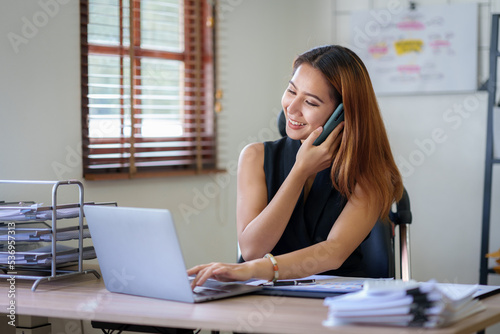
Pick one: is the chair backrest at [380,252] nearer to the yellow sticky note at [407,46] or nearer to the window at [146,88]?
the window at [146,88]

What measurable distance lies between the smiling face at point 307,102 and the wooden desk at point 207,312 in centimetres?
62

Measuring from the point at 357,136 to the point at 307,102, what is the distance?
0.57 feet

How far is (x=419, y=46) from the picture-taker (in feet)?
10.8

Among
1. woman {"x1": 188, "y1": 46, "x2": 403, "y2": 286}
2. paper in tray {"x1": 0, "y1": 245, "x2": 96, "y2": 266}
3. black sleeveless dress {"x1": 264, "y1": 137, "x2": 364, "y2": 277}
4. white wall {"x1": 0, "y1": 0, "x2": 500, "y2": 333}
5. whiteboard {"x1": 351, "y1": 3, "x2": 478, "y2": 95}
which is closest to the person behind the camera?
paper in tray {"x1": 0, "y1": 245, "x2": 96, "y2": 266}

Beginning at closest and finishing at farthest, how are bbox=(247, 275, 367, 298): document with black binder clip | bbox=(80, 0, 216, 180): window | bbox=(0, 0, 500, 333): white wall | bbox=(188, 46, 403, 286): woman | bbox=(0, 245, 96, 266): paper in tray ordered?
bbox=(247, 275, 367, 298): document with black binder clip, bbox=(0, 245, 96, 266): paper in tray, bbox=(188, 46, 403, 286): woman, bbox=(80, 0, 216, 180): window, bbox=(0, 0, 500, 333): white wall

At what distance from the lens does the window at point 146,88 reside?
8.54ft

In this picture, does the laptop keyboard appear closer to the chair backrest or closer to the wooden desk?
the wooden desk

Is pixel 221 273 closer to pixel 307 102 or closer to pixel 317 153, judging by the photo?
pixel 317 153

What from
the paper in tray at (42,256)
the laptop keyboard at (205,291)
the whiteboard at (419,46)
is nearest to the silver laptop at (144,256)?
the laptop keyboard at (205,291)

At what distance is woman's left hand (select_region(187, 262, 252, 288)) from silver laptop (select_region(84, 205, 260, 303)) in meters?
0.02

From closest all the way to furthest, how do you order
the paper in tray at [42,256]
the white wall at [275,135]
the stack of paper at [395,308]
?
the stack of paper at [395,308], the paper in tray at [42,256], the white wall at [275,135]

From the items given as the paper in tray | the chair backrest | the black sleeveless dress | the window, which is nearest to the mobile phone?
the black sleeveless dress

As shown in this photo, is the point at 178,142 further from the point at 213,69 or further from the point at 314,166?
the point at 314,166

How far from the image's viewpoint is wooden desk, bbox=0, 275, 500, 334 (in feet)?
3.54
